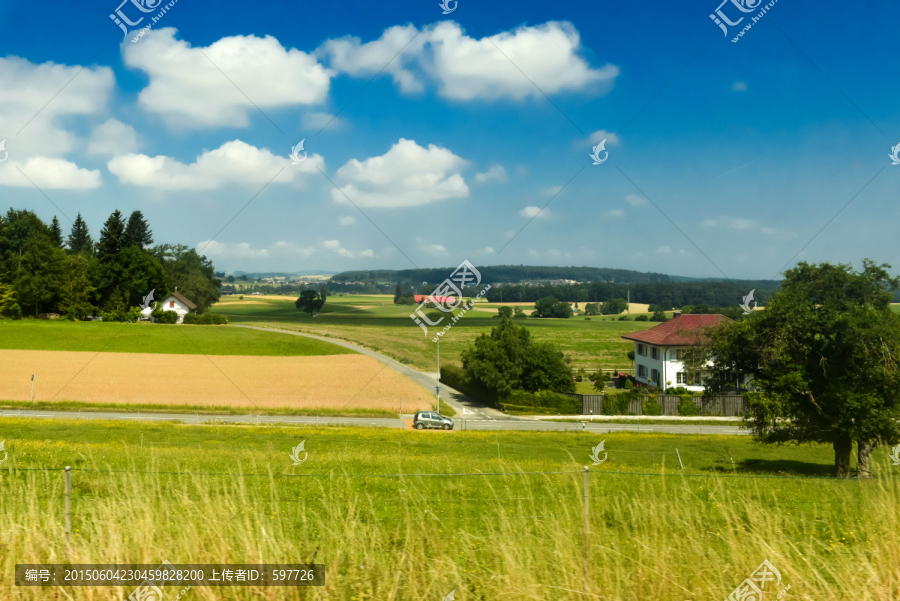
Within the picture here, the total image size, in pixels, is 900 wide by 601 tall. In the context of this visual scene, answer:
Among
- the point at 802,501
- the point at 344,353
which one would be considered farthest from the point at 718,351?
the point at 344,353

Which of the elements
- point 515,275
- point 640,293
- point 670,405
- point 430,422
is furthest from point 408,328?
point 430,422

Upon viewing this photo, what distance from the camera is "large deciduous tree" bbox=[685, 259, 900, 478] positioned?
15.9m

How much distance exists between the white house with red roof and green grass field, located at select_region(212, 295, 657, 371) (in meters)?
5.40

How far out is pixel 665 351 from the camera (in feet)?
141

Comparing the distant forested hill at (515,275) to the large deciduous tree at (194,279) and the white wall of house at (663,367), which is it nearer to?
the white wall of house at (663,367)

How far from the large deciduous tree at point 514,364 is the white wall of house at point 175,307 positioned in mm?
38127

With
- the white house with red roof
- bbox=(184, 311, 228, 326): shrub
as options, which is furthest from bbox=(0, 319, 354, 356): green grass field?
the white house with red roof

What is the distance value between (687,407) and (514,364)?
1310 cm

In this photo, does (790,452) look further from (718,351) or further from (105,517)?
(105,517)

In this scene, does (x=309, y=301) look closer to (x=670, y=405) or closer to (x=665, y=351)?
(x=665, y=351)

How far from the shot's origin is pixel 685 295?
187ft

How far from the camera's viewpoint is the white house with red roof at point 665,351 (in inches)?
1657

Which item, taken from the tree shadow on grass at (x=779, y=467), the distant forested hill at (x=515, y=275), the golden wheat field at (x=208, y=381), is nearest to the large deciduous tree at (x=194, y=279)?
the golden wheat field at (x=208, y=381)

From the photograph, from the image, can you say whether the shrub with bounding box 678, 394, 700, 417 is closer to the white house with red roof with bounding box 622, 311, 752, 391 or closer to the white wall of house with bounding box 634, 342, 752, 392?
the white house with red roof with bounding box 622, 311, 752, 391
